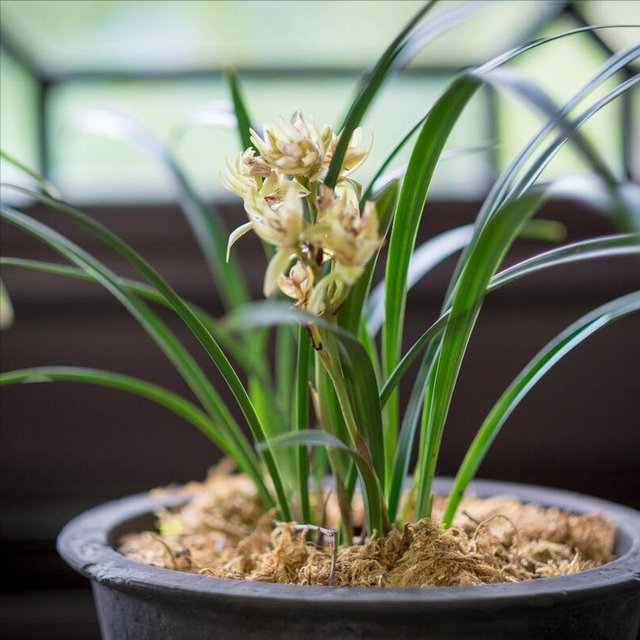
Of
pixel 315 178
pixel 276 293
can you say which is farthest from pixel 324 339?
pixel 276 293

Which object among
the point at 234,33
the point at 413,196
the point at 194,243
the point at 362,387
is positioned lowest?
the point at 362,387

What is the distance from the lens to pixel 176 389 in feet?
3.39

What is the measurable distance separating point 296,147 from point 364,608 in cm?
23

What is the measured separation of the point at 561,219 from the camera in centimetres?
103

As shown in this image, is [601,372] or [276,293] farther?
[601,372]

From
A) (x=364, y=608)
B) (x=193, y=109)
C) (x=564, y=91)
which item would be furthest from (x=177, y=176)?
(x=564, y=91)

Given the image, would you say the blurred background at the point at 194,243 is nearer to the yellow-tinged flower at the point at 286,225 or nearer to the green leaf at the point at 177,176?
the green leaf at the point at 177,176

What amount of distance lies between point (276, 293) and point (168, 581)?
0.32 metres

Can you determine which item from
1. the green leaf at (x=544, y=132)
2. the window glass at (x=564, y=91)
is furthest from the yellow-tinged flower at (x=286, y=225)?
the window glass at (x=564, y=91)

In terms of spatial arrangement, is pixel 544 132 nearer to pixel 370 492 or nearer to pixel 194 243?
pixel 370 492

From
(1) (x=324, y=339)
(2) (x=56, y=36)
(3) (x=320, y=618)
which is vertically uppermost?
(2) (x=56, y=36)

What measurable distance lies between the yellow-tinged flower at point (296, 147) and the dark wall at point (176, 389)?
0.62 m

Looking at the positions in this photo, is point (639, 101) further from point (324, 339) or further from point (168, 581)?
point (168, 581)

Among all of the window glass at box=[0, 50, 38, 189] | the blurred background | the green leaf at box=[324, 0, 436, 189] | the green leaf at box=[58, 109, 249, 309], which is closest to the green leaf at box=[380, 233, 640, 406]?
the green leaf at box=[324, 0, 436, 189]
